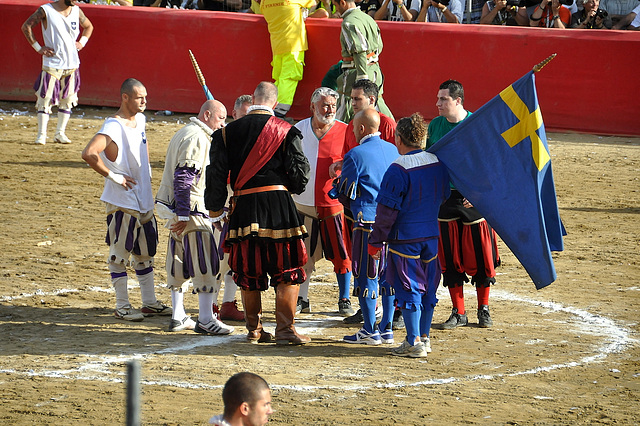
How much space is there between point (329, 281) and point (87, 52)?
10145 mm

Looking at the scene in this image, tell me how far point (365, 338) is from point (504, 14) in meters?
11.2

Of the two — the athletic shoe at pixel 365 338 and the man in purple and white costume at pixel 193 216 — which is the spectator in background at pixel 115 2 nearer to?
the man in purple and white costume at pixel 193 216

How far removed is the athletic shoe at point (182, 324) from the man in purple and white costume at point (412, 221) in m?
1.82

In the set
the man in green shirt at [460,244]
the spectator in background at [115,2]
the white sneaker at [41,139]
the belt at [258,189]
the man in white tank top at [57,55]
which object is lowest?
the man in green shirt at [460,244]

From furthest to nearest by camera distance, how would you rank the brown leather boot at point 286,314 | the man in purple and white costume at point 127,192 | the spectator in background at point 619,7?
the spectator in background at point 619,7 → the man in purple and white costume at point 127,192 → the brown leather boot at point 286,314

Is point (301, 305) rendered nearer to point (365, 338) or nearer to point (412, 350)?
point (365, 338)

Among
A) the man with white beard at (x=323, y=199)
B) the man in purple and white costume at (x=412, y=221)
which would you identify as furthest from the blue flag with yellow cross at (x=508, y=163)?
the man with white beard at (x=323, y=199)

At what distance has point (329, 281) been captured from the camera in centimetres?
1012

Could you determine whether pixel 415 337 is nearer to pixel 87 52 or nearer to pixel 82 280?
pixel 82 280

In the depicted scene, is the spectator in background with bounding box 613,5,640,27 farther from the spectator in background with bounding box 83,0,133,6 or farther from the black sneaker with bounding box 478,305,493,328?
the black sneaker with bounding box 478,305,493,328

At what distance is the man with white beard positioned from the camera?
8.59 metres

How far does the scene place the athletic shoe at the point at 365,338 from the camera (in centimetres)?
792

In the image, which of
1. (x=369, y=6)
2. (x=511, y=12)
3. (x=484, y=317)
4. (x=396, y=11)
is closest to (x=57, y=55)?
(x=369, y=6)

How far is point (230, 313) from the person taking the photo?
28.6 feet
